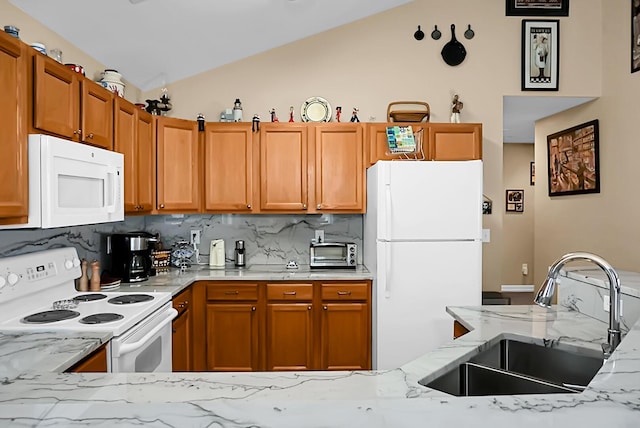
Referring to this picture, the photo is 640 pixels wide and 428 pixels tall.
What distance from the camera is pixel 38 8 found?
248 centimetres

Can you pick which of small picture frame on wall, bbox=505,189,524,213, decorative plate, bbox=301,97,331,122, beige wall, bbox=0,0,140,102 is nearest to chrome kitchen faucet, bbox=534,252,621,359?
decorative plate, bbox=301,97,331,122

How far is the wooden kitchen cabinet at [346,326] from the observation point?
338 centimetres

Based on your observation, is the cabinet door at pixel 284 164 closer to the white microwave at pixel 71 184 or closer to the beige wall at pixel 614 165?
the white microwave at pixel 71 184

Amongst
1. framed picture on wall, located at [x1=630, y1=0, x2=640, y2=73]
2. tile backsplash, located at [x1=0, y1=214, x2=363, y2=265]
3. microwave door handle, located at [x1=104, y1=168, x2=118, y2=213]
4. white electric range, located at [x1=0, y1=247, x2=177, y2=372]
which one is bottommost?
white electric range, located at [x1=0, y1=247, x2=177, y2=372]

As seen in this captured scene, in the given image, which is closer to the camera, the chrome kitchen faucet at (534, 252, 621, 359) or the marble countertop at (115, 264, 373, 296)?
the chrome kitchen faucet at (534, 252, 621, 359)

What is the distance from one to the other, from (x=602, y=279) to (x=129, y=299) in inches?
93.4

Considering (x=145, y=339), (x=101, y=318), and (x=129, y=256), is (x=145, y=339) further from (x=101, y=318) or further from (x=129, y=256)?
(x=129, y=256)

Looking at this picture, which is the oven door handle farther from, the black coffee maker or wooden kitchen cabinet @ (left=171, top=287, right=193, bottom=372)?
the black coffee maker

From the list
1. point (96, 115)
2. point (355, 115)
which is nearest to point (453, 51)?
point (355, 115)

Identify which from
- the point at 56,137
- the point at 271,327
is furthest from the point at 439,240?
the point at 56,137

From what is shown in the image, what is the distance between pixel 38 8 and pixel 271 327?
2.48 m

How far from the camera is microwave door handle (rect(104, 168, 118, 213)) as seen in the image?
8.40 feet

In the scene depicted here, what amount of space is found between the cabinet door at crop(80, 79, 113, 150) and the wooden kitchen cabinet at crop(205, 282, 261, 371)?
4.31ft

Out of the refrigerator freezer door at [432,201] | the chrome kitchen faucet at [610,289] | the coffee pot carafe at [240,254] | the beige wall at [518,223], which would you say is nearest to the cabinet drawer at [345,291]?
the refrigerator freezer door at [432,201]
